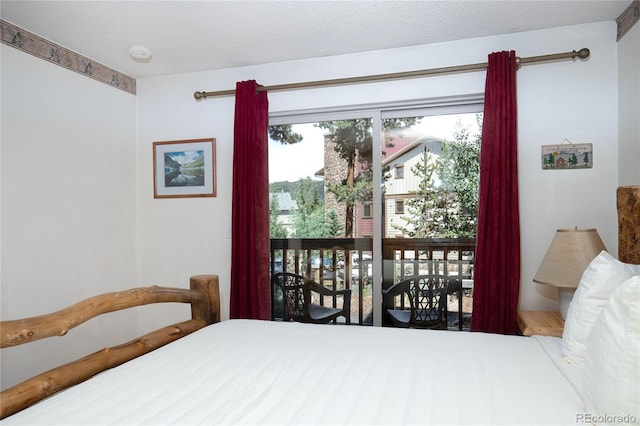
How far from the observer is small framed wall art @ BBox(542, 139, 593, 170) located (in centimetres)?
253

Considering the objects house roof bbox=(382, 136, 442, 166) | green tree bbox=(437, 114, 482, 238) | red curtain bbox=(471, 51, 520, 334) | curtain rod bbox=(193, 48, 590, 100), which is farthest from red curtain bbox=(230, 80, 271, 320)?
red curtain bbox=(471, 51, 520, 334)

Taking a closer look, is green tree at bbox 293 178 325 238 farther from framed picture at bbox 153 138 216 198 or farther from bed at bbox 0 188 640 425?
bed at bbox 0 188 640 425

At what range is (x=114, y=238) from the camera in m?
3.24

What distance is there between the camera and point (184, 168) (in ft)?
11.1

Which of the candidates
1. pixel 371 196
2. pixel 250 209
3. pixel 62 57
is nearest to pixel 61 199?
pixel 62 57

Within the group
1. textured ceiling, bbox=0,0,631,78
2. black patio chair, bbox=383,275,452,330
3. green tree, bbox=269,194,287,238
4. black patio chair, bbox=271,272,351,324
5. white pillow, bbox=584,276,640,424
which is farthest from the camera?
green tree, bbox=269,194,287,238

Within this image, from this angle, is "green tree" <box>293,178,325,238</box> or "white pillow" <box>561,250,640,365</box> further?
"green tree" <box>293,178,325,238</box>

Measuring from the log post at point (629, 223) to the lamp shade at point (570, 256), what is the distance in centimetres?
22

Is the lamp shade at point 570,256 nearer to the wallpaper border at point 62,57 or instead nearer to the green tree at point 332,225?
the green tree at point 332,225

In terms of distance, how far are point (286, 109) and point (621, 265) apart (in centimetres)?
245

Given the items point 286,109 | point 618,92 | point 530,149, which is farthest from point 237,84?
point 618,92

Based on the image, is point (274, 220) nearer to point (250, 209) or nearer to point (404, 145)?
point (250, 209)

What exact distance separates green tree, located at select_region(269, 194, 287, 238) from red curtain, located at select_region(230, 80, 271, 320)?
0.20 m

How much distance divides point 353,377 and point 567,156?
218cm
